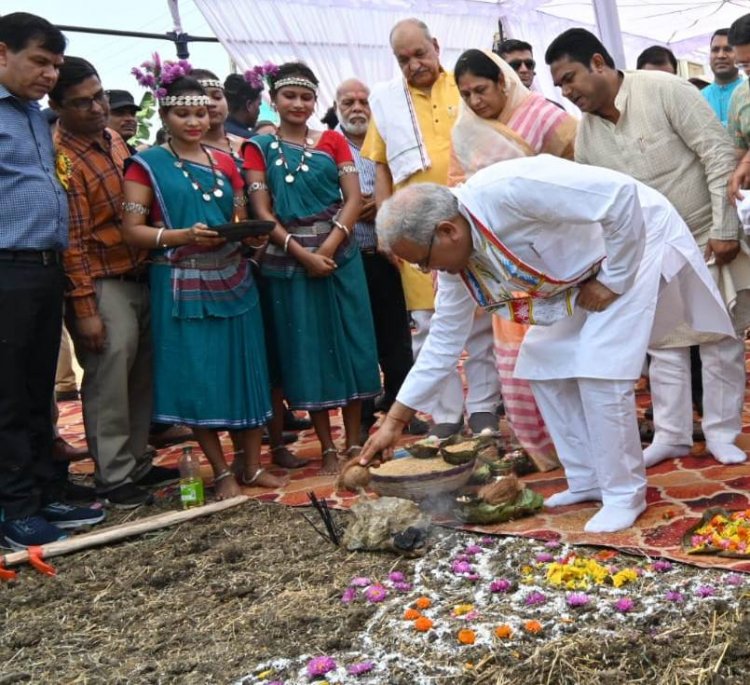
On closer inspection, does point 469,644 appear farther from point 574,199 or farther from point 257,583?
point 574,199

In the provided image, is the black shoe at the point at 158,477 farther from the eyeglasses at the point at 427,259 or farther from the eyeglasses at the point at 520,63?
the eyeglasses at the point at 520,63

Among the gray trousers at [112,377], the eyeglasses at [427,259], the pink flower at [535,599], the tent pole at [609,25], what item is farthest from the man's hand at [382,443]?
the tent pole at [609,25]

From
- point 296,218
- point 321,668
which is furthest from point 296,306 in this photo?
point 321,668

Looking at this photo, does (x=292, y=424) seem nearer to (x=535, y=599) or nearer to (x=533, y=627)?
(x=535, y=599)

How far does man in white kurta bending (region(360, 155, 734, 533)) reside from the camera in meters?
3.08

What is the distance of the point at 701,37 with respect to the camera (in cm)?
1253

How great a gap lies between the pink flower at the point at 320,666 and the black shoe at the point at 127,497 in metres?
2.16

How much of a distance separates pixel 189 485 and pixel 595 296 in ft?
6.64

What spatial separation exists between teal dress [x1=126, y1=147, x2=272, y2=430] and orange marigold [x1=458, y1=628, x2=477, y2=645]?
2.08m

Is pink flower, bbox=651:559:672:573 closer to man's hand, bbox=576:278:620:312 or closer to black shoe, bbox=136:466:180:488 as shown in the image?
man's hand, bbox=576:278:620:312

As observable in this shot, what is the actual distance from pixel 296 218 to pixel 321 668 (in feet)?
8.41

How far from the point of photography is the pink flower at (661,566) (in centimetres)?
288

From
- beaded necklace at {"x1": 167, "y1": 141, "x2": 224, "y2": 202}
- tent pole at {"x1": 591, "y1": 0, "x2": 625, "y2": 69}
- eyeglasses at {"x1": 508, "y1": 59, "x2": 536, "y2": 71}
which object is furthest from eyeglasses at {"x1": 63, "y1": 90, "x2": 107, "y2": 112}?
tent pole at {"x1": 591, "y1": 0, "x2": 625, "y2": 69}

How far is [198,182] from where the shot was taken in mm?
4340
